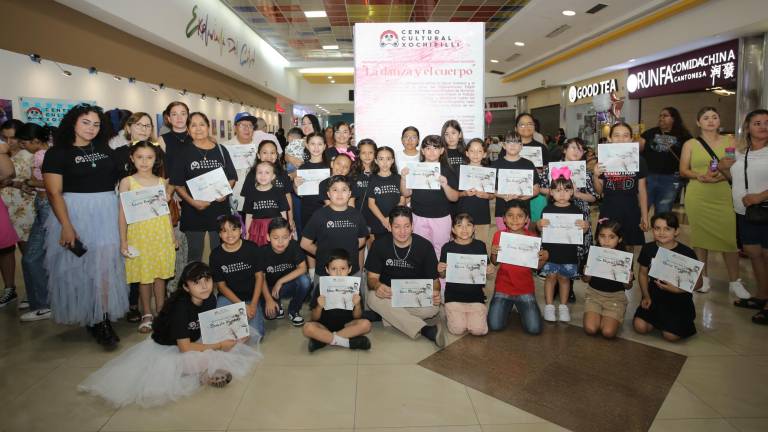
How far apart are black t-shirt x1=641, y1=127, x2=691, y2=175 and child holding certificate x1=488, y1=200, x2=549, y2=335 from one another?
7.25ft

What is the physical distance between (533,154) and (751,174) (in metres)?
1.65

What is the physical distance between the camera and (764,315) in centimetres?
352

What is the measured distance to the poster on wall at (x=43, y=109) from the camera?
17.3ft

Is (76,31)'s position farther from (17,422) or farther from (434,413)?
(434,413)

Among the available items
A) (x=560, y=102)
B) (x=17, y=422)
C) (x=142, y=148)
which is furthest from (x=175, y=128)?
(x=560, y=102)

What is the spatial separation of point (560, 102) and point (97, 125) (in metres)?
13.8

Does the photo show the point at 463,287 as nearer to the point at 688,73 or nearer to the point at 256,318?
the point at 256,318

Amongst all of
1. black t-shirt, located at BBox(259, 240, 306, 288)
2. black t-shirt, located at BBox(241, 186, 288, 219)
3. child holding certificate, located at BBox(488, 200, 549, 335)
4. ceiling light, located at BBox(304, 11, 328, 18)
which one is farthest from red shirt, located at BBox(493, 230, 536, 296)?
ceiling light, located at BBox(304, 11, 328, 18)

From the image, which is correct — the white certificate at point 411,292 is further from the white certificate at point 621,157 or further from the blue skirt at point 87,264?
the blue skirt at point 87,264

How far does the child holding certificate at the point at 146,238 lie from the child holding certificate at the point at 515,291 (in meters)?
2.45

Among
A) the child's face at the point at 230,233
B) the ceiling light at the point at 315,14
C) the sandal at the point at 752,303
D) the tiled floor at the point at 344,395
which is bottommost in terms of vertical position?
the tiled floor at the point at 344,395

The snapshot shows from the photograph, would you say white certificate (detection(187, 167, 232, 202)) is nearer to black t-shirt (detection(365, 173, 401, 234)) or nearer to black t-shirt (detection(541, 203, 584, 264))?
black t-shirt (detection(365, 173, 401, 234))

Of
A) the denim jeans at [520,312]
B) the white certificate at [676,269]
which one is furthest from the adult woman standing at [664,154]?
the denim jeans at [520,312]

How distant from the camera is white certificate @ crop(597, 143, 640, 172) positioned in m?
3.75
